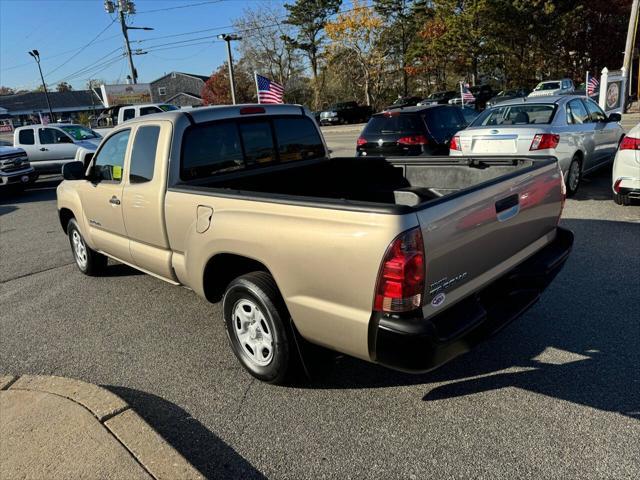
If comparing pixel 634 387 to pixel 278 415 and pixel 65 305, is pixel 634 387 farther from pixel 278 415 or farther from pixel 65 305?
pixel 65 305

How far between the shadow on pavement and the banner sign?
37534 mm

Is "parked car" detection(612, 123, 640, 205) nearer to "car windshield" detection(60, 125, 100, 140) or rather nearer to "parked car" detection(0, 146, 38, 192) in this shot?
"parked car" detection(0, 146, 38, 192)

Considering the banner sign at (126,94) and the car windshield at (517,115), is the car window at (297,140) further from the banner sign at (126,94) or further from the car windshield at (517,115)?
the banner sign at (126,94)

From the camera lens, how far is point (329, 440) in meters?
2.76

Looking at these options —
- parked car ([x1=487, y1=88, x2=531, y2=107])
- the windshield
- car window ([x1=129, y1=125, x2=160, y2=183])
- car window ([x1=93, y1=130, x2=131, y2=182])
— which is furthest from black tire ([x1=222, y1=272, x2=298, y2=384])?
the windshield

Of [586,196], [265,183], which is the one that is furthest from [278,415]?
[586,196]

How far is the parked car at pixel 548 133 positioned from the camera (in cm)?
736

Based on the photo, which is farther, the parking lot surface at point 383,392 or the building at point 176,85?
the building at point 176,85

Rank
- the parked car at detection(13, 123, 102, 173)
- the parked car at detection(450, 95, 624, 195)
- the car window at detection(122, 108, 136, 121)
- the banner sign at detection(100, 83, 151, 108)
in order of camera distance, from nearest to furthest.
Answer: the parked car at detection(450, 95, 624, 195) → the parked car at detection(13, 123, 102, 173) → the car window at detection(122, 108, 136, 121) → the banner sign at detection(100, 83, 151, 108)

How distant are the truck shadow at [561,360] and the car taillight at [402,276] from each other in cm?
101

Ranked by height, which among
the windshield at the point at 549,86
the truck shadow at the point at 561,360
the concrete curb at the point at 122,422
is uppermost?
the windshield at the point at 549,86

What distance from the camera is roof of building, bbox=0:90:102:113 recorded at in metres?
78.1

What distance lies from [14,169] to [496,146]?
1319cm

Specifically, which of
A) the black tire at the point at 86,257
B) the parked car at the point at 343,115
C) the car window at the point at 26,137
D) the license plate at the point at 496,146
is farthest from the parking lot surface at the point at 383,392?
the parked car at the point at 343,115
